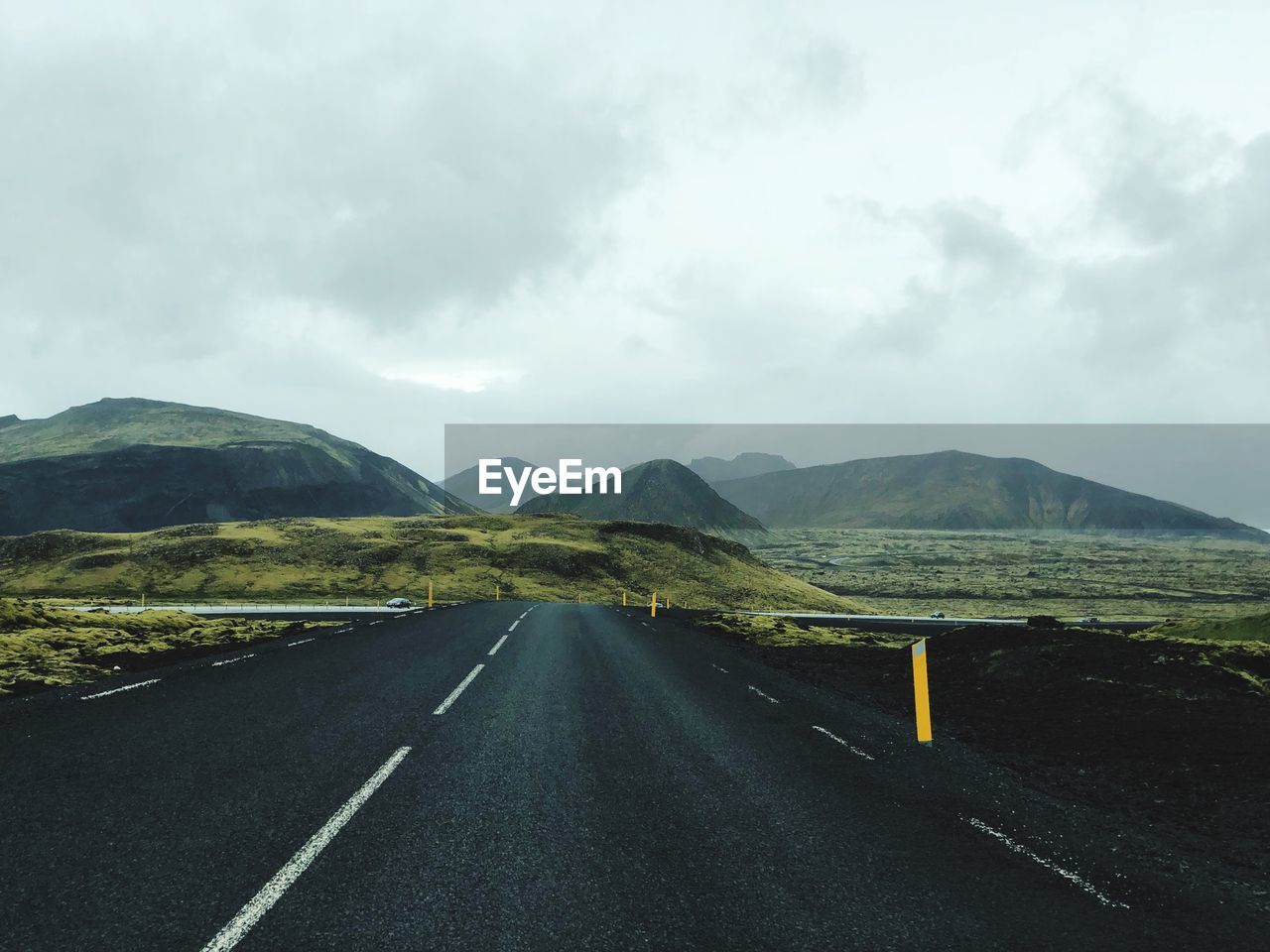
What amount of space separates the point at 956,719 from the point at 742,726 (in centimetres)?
437

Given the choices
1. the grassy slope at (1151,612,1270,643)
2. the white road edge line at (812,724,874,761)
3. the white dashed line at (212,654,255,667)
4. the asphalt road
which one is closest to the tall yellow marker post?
the asphalt road

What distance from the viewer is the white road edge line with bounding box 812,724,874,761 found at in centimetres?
830

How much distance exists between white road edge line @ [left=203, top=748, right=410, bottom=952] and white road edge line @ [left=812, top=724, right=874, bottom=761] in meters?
5.80

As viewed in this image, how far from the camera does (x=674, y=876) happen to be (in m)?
4.74

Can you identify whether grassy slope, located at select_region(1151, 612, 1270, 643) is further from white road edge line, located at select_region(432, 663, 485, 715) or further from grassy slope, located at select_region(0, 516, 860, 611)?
grassy slope, located at select_region(0, 516, 860, 611)

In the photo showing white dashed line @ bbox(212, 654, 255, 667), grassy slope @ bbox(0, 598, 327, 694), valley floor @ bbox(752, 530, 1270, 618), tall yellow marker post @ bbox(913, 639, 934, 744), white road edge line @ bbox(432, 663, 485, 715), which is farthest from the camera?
valley floor @ bbox(752, 530, 1270, 618)

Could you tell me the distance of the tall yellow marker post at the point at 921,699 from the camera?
930 cm

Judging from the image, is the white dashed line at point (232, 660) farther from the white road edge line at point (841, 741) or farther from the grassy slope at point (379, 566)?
the grassy slope at point (379, 566)

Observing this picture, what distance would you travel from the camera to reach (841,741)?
8.97 meters

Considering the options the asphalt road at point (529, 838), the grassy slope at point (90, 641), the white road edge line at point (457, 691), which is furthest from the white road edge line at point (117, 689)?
the white road edge line at point (457, 691)

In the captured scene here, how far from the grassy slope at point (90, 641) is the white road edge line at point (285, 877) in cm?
872

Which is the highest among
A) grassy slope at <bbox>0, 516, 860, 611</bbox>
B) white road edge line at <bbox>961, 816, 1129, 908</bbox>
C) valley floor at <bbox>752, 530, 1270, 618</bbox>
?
white road edge line at <bbox>961, 816, 1129, 908</bbox>

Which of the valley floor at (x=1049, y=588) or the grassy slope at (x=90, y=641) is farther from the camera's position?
the valley floor at (x=1049, y=588)

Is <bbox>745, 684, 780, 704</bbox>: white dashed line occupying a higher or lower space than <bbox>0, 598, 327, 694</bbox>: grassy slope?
lower
